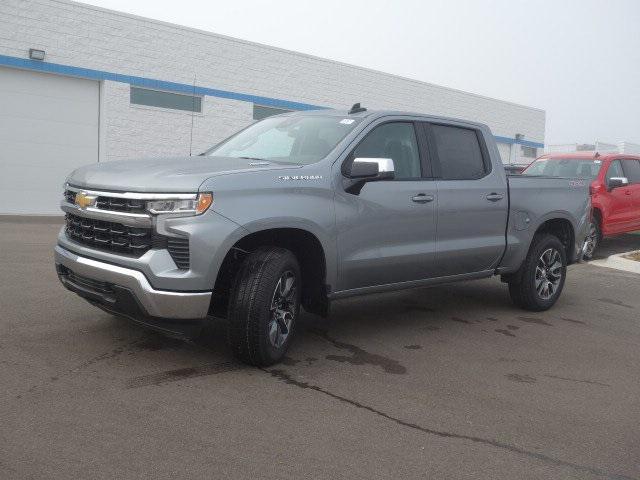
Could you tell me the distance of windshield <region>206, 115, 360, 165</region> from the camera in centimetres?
532

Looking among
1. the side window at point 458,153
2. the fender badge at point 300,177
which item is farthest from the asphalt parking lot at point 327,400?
the side window at point 458,153

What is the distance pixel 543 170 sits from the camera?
12.4 m

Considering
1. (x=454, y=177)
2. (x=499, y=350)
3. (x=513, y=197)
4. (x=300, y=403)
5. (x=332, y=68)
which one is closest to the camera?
(x=300, y=403)

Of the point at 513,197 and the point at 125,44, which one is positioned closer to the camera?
the point at 513,197

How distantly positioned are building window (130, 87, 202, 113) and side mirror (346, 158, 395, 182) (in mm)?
13108

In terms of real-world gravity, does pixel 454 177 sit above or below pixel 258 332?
above

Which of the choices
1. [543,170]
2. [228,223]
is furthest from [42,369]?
[543,170]

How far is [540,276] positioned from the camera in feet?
23.3

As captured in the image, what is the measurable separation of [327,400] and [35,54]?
13878 millimetres

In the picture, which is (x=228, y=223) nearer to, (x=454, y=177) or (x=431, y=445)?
(x=431, y=445)

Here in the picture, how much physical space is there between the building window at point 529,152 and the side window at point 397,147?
26411 millimetres

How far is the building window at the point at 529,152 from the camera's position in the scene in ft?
101

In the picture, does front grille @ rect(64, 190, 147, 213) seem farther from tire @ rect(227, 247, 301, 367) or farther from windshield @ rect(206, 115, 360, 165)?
windshield @ rect(206, 115, 360, 165)

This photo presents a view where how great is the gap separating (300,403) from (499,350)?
2225 mm
